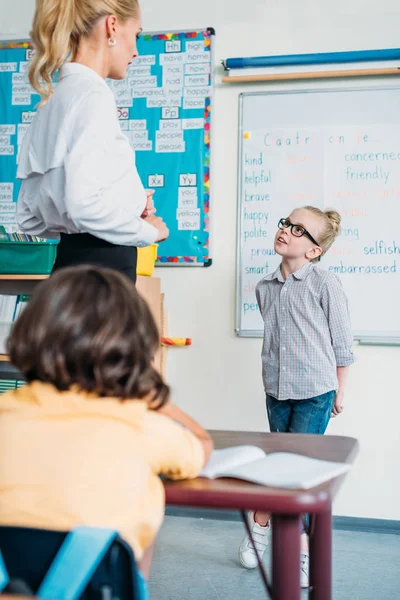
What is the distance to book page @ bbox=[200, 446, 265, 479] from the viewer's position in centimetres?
109

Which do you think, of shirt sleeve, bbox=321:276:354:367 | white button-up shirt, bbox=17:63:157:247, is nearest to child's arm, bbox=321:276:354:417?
shirt sleeve, bbox=321:276:354:367

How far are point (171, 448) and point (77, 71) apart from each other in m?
1.00

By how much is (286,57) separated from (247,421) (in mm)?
1669

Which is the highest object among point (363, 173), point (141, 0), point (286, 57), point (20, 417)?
point (141, 0)

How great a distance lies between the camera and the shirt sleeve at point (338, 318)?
8.57 ft

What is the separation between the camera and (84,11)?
5.32 ft

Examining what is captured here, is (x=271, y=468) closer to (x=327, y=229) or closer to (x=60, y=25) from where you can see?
(x=60, y=25)

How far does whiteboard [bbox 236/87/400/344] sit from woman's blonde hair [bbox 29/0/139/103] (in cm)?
161

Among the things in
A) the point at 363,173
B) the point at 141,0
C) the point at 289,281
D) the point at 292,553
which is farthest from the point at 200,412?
the point at 292,553

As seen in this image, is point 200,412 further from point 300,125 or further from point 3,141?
point 3,141

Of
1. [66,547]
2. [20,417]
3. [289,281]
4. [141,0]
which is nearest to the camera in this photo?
[66,547]

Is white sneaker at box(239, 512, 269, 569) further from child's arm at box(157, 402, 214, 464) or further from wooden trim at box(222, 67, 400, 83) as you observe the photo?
wooden trim at box(222, 67, 400, 83)

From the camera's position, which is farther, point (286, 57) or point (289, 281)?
point (286, 57)

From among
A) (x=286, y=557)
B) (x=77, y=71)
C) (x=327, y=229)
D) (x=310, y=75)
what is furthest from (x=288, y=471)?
(x=310, y=75)
